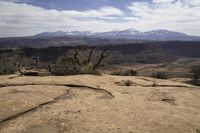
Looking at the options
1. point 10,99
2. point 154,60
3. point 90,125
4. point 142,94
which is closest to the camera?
point 90,125

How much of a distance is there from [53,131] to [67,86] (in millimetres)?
3737

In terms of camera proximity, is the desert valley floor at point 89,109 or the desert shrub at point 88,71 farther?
the desert shrub at point 88,71

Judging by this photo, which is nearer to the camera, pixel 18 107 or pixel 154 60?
pixel 18 107

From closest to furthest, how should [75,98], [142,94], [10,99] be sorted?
1. [10,99]
2. [75,98]
3. [142,94]

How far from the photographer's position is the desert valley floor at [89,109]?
542cm

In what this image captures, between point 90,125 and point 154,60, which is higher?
point 90,125

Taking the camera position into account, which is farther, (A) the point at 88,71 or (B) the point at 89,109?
(A) the point at 88,71

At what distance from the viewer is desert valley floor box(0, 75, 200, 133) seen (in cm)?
542

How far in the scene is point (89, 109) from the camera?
6473 millimetres

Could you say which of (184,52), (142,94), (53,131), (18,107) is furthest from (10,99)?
(184,52)

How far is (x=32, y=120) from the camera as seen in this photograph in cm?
560

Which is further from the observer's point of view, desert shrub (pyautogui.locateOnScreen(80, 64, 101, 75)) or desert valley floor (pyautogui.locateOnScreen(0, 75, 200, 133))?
desert shrub (pyautogui.locateOnScreen(80, 64, 101, 75))

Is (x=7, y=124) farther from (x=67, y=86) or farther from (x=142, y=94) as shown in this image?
(x=142, y=94)

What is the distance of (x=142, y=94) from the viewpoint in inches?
345
